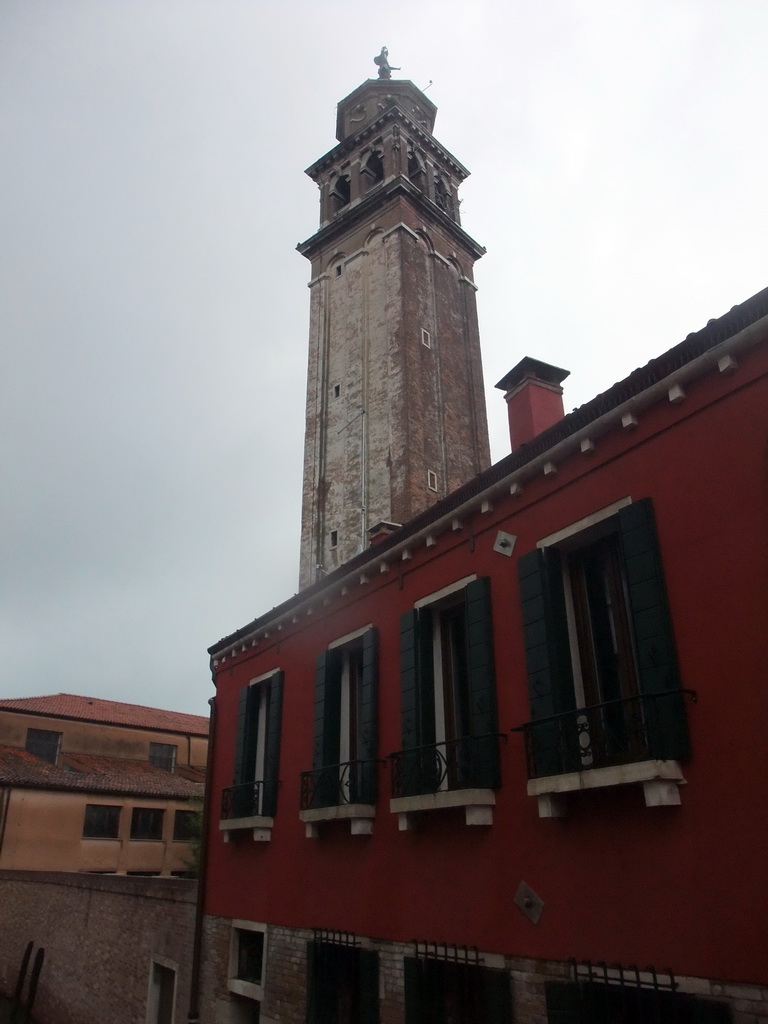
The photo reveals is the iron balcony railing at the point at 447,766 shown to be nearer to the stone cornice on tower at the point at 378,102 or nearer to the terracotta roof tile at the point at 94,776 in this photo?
the terracotta roof tile at the point at 94,776

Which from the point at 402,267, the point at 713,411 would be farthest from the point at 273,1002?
the point at 402,267

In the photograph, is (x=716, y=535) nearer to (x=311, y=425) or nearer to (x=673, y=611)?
(x=673, y=611)

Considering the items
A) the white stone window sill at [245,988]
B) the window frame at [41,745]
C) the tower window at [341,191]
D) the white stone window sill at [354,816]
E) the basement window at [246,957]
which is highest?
the tower window at [341,191]

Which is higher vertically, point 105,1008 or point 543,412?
point 543,412

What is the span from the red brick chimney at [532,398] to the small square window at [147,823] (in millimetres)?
24916

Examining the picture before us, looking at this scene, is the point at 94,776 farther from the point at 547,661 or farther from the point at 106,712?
the point at 547,661

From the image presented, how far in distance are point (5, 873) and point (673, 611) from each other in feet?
68.7

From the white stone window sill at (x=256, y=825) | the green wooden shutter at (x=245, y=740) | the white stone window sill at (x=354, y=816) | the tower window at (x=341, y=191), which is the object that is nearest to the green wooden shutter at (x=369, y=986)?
the white stone window sill at (x=354, y=816)

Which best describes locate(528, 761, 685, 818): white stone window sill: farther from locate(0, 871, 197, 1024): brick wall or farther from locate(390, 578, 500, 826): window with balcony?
locate(0, 871, 197, 1024): brick wall

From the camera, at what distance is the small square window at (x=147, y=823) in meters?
28.0

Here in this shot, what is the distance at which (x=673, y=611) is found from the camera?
5.68m

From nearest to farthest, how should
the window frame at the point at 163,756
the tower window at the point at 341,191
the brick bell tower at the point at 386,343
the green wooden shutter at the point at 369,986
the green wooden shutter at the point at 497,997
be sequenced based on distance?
the green wooden shutter at the point at 497,997
the green wooden shutter at the point at 369,986
the brick bell tower at the point at 386,343
the tower window at the point at 341,191
the window frame at the point at 163,756

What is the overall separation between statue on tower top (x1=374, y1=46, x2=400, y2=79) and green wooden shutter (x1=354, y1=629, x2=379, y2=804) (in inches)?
1270

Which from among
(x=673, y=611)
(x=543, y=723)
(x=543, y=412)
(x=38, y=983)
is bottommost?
(x=38, y=983)
